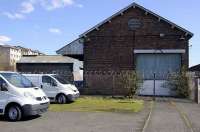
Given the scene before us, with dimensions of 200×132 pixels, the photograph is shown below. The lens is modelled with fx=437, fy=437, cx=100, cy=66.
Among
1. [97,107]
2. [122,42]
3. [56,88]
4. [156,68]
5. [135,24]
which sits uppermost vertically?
[135,24]

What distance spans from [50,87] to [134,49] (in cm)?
1257

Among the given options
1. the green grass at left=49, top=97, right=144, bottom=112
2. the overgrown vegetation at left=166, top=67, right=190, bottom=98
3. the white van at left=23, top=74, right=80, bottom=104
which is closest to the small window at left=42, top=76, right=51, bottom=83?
the white van at left=23, top=74, right=80, bottom=104

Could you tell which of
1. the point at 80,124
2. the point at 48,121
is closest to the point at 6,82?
the point at 48,121

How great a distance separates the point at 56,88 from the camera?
80.7 feet

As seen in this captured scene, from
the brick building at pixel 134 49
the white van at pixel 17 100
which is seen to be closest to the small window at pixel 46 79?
the white van at pixel 17 100

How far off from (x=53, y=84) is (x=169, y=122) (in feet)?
33.7

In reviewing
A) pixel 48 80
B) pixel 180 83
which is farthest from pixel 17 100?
pixel 180 83

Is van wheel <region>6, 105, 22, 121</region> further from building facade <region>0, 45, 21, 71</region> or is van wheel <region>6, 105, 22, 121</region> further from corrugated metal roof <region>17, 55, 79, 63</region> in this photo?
building facade <region>0, 45, 21, 71</region>

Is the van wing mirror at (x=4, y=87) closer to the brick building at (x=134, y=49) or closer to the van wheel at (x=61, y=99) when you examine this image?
the van wheel at (x=61, y=99)

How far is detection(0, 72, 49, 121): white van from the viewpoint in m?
15.3

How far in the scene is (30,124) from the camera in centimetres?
1448

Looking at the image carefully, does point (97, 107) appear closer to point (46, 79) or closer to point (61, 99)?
point (61, 99)

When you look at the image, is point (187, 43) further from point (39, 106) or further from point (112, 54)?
point (39, 106)

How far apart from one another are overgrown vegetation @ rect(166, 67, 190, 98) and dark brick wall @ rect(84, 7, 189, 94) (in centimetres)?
287
